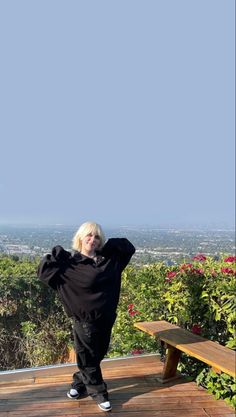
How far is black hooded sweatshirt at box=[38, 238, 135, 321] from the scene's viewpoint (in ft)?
11.4

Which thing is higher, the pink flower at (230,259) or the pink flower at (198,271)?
the pink flower at (230,259)

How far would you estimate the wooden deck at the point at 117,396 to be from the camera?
3.45m

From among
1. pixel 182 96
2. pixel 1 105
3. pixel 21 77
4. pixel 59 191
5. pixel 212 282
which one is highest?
pixel 182 96

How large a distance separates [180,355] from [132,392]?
2.50 feet

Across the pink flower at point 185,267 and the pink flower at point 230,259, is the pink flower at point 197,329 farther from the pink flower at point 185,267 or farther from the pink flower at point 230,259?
the pink flower at point 230,259

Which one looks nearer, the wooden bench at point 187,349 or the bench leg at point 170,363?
the wooden bench at point 187,349

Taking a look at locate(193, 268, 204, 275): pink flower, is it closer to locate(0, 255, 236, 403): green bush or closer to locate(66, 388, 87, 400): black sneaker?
locate(0, 255, 236, 403): green bush

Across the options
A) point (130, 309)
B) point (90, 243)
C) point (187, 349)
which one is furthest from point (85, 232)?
point (130, 309)

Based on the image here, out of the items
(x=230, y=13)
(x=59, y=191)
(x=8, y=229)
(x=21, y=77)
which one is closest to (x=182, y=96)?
(x=230, y=13)

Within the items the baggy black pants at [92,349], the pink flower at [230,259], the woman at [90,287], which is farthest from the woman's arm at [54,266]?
the pink flower at [230,259]

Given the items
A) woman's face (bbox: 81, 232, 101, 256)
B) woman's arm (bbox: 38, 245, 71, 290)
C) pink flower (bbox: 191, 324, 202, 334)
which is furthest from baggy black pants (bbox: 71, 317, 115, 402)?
pink flower (bbox: 191, 324, 202, 334)

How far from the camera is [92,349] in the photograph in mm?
3557

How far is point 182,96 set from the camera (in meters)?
32.9

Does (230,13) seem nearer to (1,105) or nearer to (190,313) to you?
(1,105)
